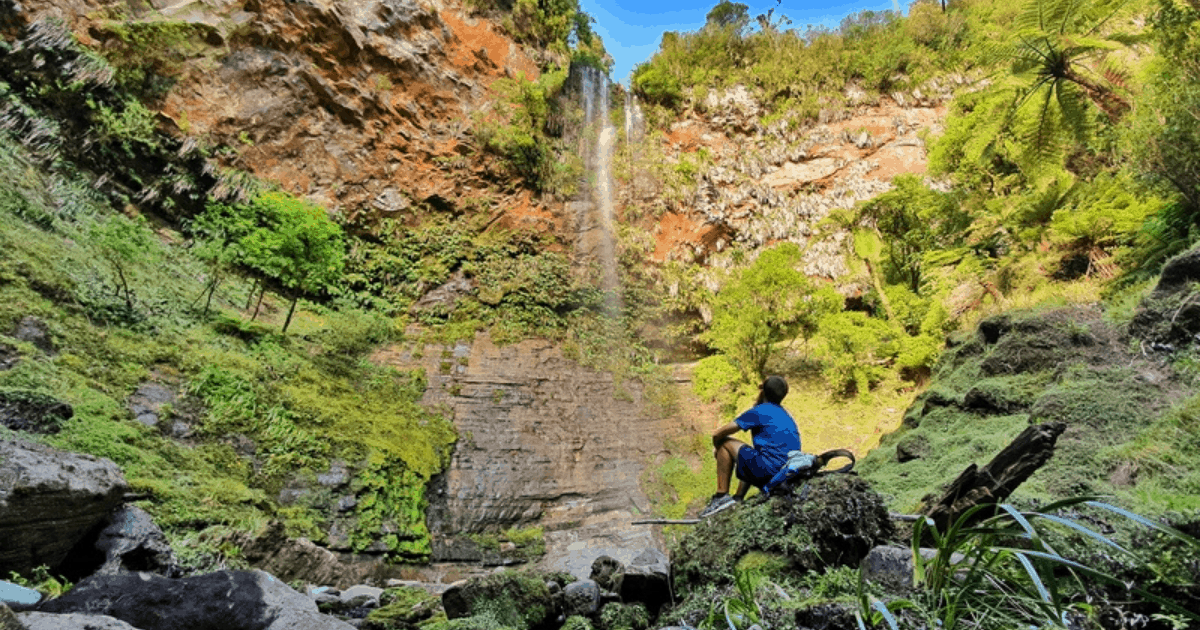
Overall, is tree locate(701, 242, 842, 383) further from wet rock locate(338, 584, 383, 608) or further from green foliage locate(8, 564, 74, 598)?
green foliage locate(8, 564, 74, 598)

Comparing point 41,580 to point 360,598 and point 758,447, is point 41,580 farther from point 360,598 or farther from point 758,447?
point 758,447

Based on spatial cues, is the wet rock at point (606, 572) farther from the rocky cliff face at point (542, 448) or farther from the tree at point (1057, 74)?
the tree at point (1057, 74)

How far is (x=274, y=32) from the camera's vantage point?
14609 millimetres

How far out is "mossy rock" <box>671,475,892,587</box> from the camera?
3.02m

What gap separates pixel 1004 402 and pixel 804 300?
7.55 meters

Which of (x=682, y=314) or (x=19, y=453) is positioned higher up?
(x=682, y=314)

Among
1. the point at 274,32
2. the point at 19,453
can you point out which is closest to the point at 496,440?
the point at 19,453

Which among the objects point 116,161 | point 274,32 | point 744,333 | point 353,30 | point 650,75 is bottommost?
point 116,161

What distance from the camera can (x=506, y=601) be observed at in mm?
4145

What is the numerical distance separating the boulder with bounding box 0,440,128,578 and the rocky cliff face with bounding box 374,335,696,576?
5174 mm

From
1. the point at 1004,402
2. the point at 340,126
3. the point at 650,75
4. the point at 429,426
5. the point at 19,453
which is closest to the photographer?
the point at 19,453

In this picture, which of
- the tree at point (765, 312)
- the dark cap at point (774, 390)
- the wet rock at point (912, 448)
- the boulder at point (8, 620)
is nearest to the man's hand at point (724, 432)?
the dark cap at point (774, 390)

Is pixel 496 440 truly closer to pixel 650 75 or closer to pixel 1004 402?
pixel 1004 402

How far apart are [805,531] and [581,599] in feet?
7.02
